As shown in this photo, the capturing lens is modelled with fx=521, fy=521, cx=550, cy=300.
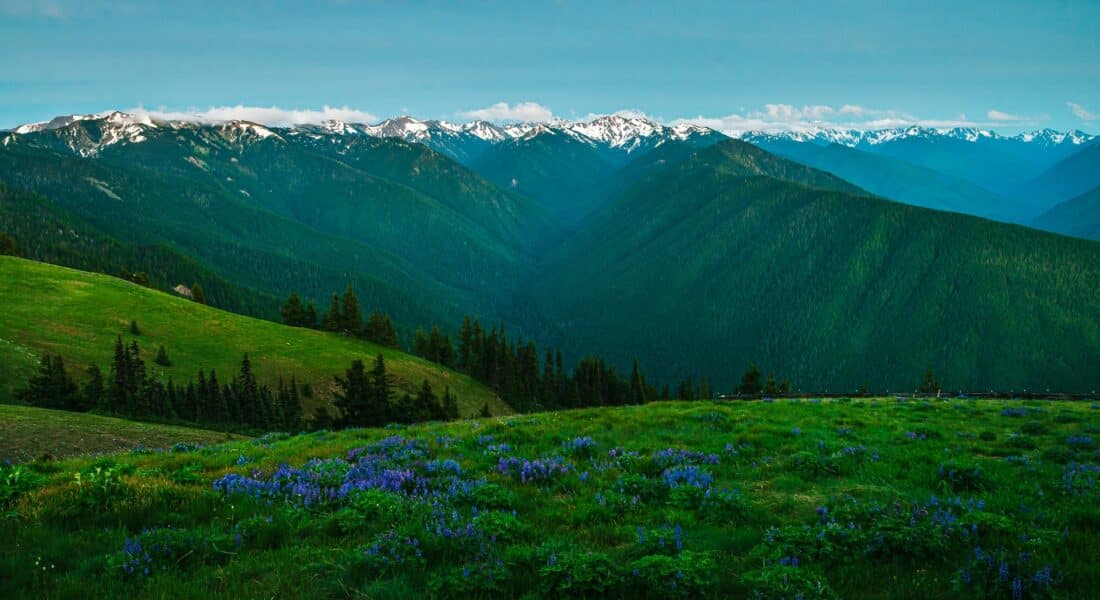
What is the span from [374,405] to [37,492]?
199 feet

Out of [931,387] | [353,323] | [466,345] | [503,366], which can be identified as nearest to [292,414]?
[353,323]

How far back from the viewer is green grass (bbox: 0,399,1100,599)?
6387 mm

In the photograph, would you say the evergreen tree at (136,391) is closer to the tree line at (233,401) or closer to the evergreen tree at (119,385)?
the tree line at (233,401)

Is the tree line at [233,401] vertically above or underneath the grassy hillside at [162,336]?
underneath

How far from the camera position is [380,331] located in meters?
123

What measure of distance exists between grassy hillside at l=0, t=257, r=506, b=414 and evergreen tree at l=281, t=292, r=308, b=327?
43.4ft

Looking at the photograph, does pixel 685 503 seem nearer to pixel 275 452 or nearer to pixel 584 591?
pixel 584 591

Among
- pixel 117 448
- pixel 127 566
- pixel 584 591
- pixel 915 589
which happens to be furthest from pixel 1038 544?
pixel 117 448

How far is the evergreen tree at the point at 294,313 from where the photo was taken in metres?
125

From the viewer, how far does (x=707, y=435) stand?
16016 millimetres

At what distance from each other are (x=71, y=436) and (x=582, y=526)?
1266 inches

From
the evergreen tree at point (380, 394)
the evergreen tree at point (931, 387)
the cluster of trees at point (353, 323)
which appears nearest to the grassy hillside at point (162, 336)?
the cluster of trees at point (353, 323)

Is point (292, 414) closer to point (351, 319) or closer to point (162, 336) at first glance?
point (162, 336)

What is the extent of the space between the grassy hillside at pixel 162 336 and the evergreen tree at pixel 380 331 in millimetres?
3997
